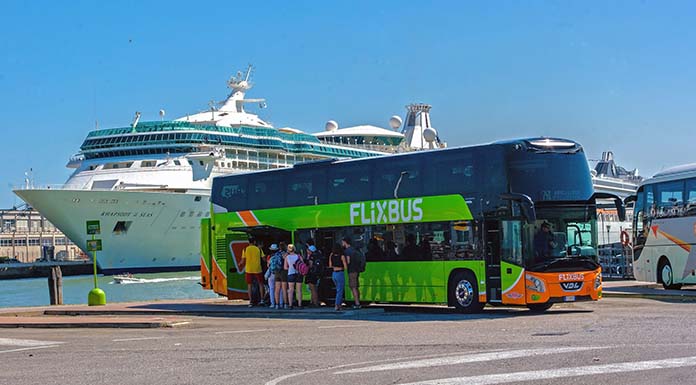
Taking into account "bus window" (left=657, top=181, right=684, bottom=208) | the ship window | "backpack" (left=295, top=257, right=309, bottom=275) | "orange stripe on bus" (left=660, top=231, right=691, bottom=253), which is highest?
the ship window

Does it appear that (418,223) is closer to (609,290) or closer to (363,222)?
(363,222)

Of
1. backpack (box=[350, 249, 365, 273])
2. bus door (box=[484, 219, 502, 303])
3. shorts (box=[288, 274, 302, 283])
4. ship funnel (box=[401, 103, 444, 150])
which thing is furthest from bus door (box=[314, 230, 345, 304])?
ship funnel (box=[401, 103, 444, 150])

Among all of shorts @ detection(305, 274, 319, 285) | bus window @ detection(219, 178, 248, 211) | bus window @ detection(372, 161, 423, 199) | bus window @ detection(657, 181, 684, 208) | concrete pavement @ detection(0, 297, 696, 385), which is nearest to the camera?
concrete pavement @ detection(0, 297, 696, 385)

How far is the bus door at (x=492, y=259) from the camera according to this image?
19.6 metres

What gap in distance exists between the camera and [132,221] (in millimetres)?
62281

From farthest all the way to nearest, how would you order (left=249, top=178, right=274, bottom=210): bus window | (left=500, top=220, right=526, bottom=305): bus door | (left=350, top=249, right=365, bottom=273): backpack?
(left=249, top=178, right=274, bottom=210): bus window < (left=350, top=249, right=365, bottom=273): backpack < (left=500, top=220, right=526, bottom=305): bus door

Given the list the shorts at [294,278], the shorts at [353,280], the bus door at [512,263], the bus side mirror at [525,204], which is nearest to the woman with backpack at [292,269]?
the shorts at [294,278]

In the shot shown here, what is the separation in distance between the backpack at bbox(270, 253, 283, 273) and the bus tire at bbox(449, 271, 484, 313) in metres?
3.68

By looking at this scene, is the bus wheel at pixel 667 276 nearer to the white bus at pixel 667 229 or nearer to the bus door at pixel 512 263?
the white bus at pixel 667 229

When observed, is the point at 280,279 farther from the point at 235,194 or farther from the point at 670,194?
the point at 670,194

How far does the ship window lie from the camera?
205 ft

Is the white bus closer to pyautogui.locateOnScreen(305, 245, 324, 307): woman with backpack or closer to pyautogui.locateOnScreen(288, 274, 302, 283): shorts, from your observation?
pyautogui.locateOnScreen(305, 245, 324, 307): woman with backpack

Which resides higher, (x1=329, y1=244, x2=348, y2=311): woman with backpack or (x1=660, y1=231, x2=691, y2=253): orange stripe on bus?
(x1=660, y1=231, x2=691, y2=253): orange stripe on bus

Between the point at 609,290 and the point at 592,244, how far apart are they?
22.5ft
